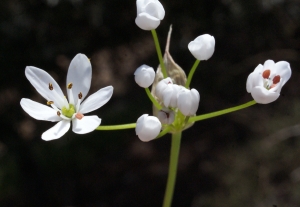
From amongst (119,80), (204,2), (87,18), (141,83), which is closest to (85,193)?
(119,80)

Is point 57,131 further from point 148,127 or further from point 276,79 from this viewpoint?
point 276,79

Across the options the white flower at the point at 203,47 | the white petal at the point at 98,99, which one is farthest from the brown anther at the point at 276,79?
the white petal at the point at 98,99

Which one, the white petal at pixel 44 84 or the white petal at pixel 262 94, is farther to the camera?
the white petal at pixel 44 84

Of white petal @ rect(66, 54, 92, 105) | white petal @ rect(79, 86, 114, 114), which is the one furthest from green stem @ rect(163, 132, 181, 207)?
white petal @ rect(66, 54, 92, 105)

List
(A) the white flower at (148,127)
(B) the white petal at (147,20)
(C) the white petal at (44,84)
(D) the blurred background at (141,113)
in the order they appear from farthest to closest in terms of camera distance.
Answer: (D) the blurred background at (141,113)
(C) the white petal at (44,84)
(B) the white petal at (147,20)
(A) the white flower at (148,127)

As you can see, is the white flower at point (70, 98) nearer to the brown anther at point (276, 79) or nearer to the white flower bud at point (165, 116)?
the white flower bud at point (165, 116)

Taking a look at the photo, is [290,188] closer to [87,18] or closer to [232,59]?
[232,59]
